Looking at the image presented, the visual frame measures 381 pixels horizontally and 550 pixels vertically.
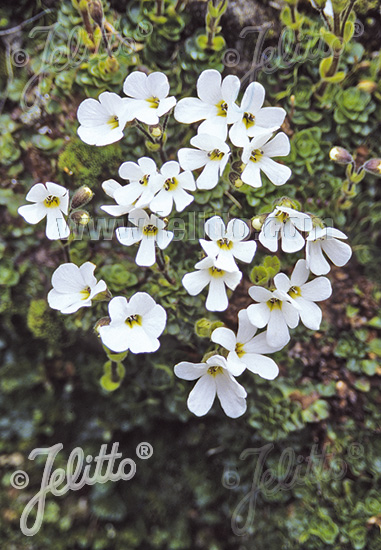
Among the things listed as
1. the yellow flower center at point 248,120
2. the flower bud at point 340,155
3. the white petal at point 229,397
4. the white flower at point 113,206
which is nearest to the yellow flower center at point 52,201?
the white flower at point 113,206

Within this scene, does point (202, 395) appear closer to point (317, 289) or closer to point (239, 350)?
point (239, 350)

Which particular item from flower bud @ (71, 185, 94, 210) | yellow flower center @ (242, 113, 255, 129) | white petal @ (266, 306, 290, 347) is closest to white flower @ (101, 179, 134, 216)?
flower bud @ (71, 185, 94, 210)

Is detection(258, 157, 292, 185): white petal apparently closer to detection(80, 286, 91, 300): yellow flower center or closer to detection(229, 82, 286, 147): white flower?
detection(229, 82, 286, 147): white flower

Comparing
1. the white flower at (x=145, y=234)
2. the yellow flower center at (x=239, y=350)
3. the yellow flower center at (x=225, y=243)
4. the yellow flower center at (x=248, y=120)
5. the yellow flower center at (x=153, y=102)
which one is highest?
the yellow flower center at (x=248, y=120)

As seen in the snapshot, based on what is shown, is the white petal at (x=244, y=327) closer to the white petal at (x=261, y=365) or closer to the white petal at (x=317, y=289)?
the white petal at (x=261, y=365)

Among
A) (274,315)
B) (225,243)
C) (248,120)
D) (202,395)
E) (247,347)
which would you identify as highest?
(248,120)

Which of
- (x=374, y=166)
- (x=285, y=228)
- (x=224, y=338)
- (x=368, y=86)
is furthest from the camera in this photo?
(x=368, y=86)

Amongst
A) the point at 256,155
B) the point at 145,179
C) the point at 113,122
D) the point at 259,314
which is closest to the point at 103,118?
the point at 113,122
